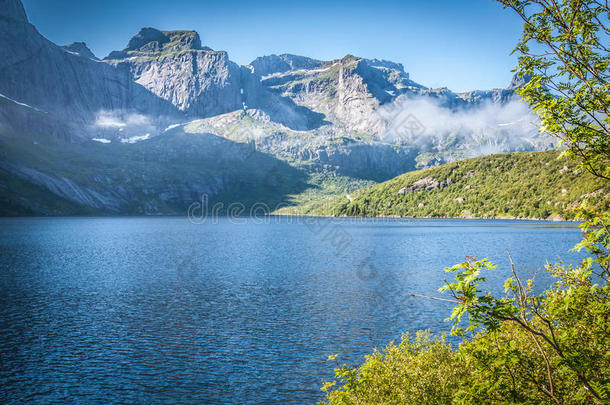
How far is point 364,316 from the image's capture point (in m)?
47.3

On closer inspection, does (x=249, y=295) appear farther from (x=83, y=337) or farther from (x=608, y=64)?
(x=608, y=64)

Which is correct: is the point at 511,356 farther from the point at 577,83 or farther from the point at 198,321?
the point at 198,321

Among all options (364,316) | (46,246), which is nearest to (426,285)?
(364,316)

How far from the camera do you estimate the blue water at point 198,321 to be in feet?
98.3

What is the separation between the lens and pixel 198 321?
45.8m

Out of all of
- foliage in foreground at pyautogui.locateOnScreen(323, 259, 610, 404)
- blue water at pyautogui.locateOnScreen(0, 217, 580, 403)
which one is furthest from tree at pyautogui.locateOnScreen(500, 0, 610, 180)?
blue water at pyautogui.locateOnScreen(0, 217, 580, 403)

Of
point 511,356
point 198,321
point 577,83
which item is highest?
point 577,83

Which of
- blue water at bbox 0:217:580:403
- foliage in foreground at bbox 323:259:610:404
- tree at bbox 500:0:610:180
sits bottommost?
blue water at bbox 0:217:580:403

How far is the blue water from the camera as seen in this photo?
30.0 m

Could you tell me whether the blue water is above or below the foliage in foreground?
below

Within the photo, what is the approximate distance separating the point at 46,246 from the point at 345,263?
94.4 m

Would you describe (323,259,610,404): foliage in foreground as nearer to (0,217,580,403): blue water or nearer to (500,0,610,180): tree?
(500,0,610,180): tree

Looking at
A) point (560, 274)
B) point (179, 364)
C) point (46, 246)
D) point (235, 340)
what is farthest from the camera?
point (46, 246)

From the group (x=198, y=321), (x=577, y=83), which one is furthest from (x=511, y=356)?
(x=198, y=321)
